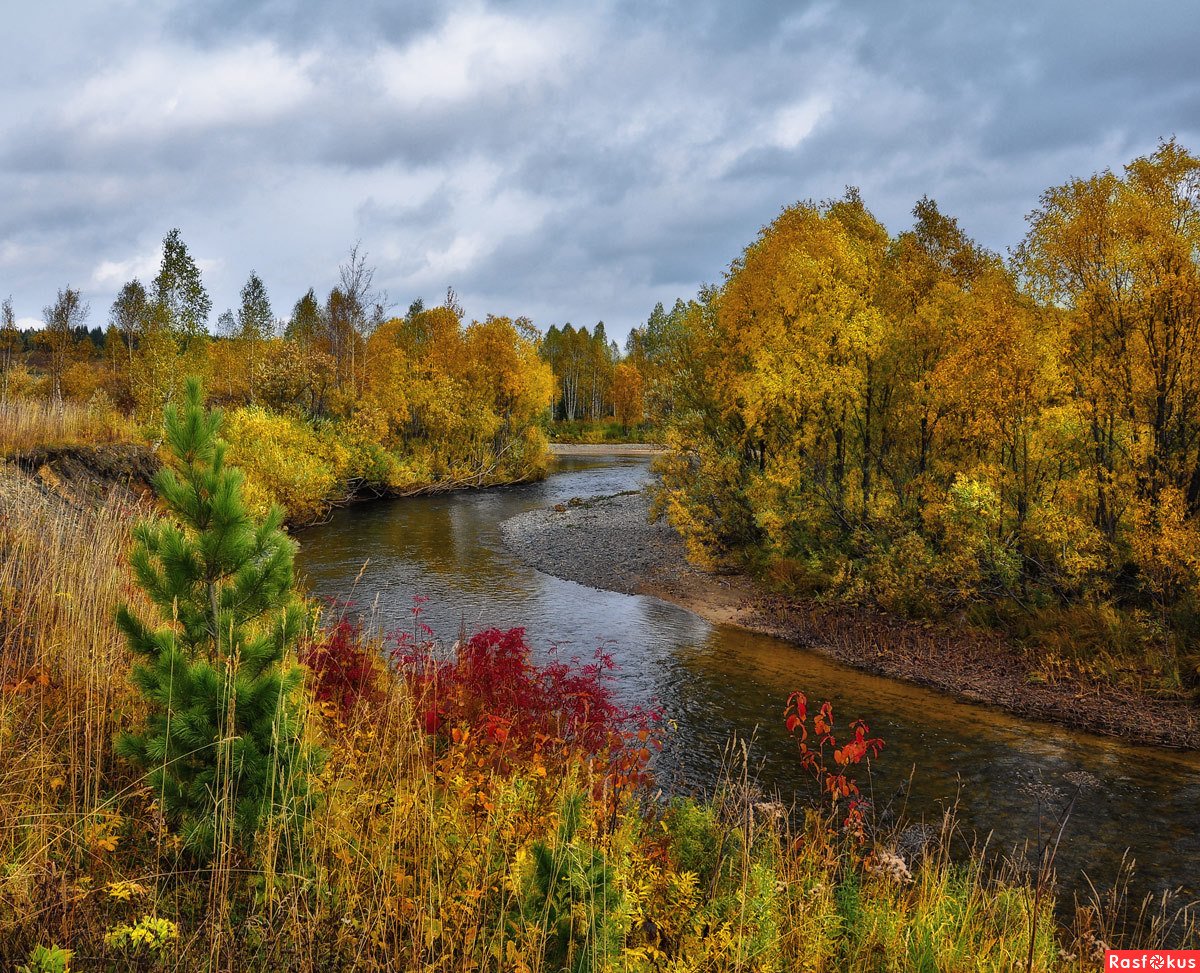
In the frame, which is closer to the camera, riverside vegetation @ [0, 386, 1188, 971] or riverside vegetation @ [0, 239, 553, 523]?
riverside vegetation @ [0, 386, 1188, 971]

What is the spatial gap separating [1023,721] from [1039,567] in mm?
4364

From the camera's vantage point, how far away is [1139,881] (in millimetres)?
7574

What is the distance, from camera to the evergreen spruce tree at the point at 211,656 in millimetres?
4211

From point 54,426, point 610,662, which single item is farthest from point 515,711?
point 54,426

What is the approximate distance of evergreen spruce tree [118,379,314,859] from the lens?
4211 millimetres

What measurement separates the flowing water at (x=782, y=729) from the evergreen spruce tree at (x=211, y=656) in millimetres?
3637

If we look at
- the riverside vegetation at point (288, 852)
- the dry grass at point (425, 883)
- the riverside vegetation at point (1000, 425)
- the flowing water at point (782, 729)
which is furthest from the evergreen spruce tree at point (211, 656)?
the riverside vegetation at point (1000, 425)

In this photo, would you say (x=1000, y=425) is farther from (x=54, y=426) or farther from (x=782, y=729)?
(x=54, y=426)

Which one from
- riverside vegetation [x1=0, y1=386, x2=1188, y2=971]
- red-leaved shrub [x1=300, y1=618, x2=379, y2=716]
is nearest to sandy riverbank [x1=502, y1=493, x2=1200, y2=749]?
riverside vegetation [x1=0, y1=386, x2=1188, y2=971]

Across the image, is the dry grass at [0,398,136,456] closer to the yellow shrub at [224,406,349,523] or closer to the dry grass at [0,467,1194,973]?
the yellow shrub at [224,406,349,523]

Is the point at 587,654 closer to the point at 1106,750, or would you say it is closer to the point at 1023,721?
the point at 1023,721

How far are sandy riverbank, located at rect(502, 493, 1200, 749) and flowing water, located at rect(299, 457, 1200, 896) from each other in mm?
537

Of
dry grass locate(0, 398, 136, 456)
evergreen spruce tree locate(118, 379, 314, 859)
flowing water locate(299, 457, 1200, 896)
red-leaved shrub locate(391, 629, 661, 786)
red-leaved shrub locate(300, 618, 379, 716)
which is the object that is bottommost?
flowing water locate(299, 457, 1200, 896)

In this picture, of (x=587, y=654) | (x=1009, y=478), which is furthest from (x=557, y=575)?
(x=1009, y=478)
